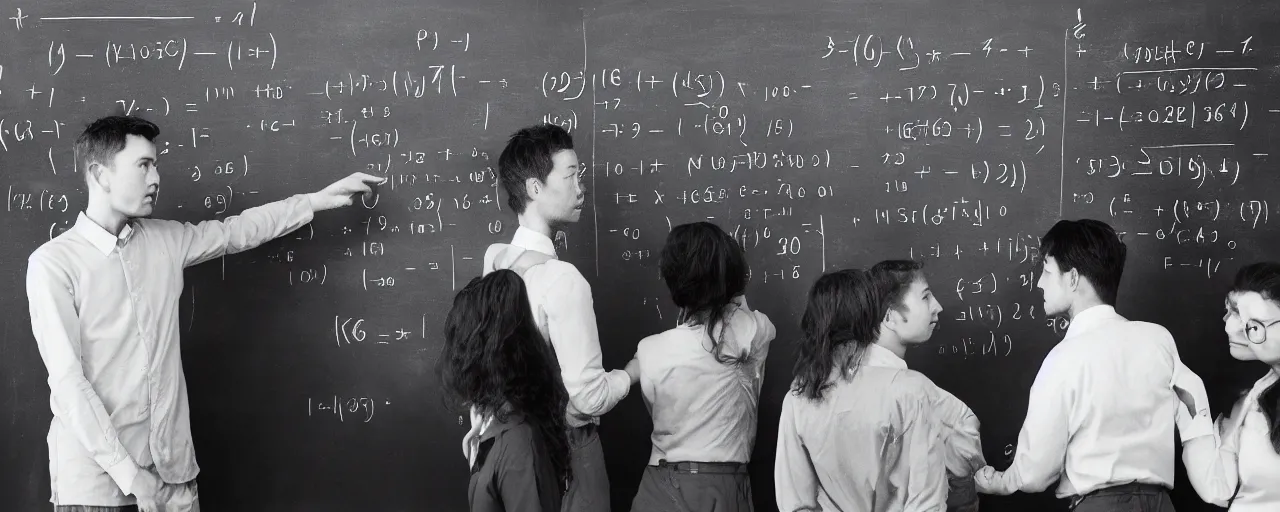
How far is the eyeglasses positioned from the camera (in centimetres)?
284

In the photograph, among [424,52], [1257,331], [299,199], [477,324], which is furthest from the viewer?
[424,52]

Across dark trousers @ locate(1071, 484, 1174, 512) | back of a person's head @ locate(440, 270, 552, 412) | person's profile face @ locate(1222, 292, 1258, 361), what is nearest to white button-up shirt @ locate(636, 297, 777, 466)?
back of a person's head @ locate(440, 270, 552, 412)

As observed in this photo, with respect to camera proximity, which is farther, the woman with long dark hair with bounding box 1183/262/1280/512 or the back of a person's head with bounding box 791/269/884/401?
the woman with long dark hair with bounding box 1183/262/1280/512

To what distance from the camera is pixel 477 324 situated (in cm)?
248

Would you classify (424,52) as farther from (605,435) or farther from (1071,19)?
(1071,19)

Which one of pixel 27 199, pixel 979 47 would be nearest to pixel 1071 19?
pixel 979 47

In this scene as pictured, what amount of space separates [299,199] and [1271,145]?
11.2ft

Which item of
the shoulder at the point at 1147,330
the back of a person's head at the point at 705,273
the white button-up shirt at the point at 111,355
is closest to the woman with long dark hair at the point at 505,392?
the back of a person's head at the point at 705,273

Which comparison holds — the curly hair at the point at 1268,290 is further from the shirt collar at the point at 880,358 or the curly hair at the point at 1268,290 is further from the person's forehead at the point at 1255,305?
the shirt collar at the point at 880,358

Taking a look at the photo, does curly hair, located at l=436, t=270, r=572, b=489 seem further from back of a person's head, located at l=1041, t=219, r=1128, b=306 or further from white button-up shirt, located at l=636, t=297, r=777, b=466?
back of a person's head, located at l=1041, t=219, r=1128, b=306

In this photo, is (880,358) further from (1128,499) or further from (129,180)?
(129,180)

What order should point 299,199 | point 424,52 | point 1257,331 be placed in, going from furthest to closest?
point 424,52, point 299,199, point 1257,331

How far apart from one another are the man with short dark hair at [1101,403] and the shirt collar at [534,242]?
143 centimetres

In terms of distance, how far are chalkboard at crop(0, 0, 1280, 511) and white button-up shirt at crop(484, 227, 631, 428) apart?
77 cm
